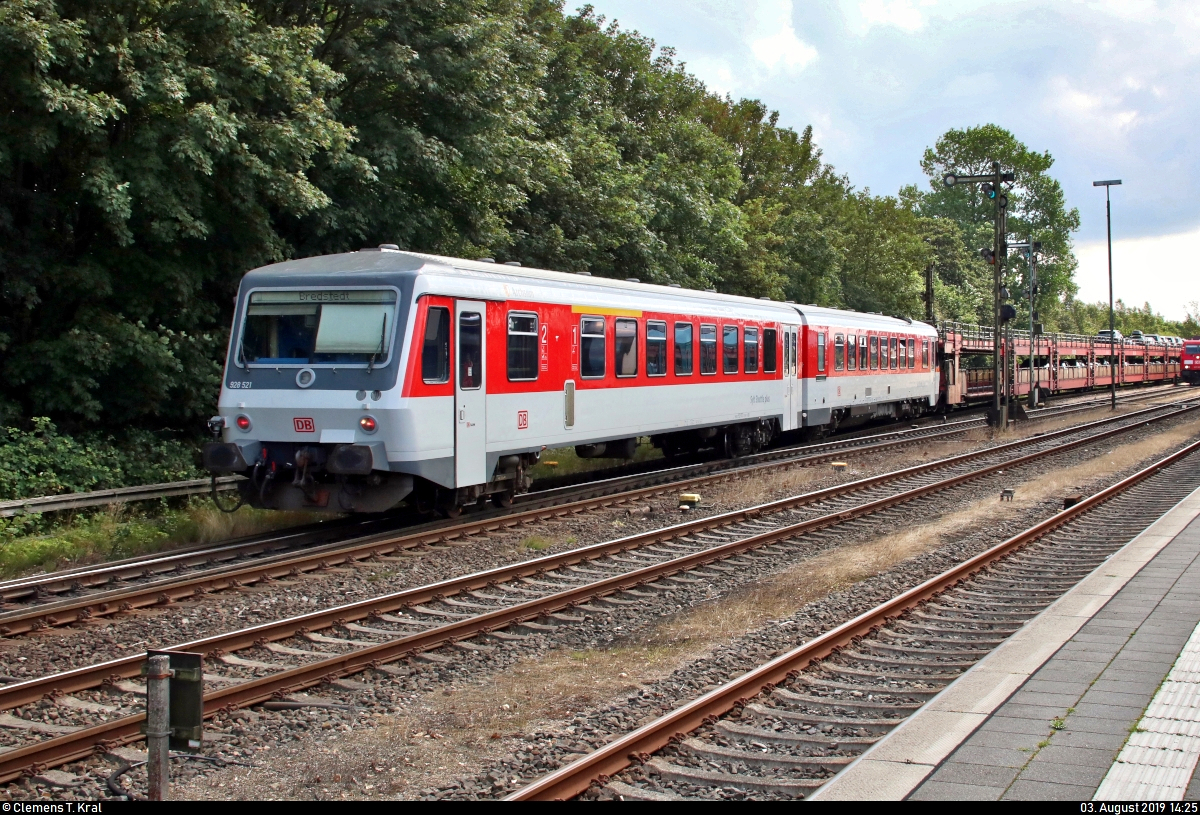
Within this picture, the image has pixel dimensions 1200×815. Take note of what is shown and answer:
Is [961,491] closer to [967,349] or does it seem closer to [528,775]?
[528,775]

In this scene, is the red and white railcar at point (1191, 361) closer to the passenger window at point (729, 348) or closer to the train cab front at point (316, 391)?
the passenger window at point (729, 348)

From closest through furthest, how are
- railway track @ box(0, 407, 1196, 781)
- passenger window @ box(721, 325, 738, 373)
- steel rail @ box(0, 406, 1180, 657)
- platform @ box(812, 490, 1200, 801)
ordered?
platform @ box(812, 490, 1200, 801)
railway track @ box(0, 407, 1196, 781)
steel rail @ box(0, 406, 1180, 657)
passenger window @ box(721, 325, 738, 373)

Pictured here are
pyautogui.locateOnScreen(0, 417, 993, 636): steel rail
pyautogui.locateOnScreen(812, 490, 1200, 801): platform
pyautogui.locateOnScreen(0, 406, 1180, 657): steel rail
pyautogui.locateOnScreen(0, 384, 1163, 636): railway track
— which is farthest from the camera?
pyautogui.locateOnScreen(0, 384, 1163, 636): railway track

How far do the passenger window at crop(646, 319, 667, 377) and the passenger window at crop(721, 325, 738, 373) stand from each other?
249cm

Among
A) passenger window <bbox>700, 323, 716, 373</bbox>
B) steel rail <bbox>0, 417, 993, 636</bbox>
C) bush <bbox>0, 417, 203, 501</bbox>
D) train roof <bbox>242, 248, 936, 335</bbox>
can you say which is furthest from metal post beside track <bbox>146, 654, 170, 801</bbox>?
passenger window <bbox>700, 323, 716, 373</bbox>

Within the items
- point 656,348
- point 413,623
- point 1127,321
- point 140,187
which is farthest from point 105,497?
point 1127,321

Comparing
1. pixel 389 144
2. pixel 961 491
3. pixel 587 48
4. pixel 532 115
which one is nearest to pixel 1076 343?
pixel 587 48

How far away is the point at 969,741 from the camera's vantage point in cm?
584

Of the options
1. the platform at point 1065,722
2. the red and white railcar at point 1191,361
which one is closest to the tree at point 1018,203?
the red and white railcar at point 1191,361

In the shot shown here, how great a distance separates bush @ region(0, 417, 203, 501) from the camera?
48.4 feet

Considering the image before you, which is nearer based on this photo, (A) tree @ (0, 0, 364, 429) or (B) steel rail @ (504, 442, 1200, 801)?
(B) steel rail @ (504, 442, 1200, 801)

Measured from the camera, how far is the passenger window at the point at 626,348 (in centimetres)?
1744

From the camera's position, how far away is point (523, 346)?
14914mm

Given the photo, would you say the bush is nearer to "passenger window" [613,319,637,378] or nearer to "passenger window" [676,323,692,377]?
"passenger window" [613,319,637,378]
